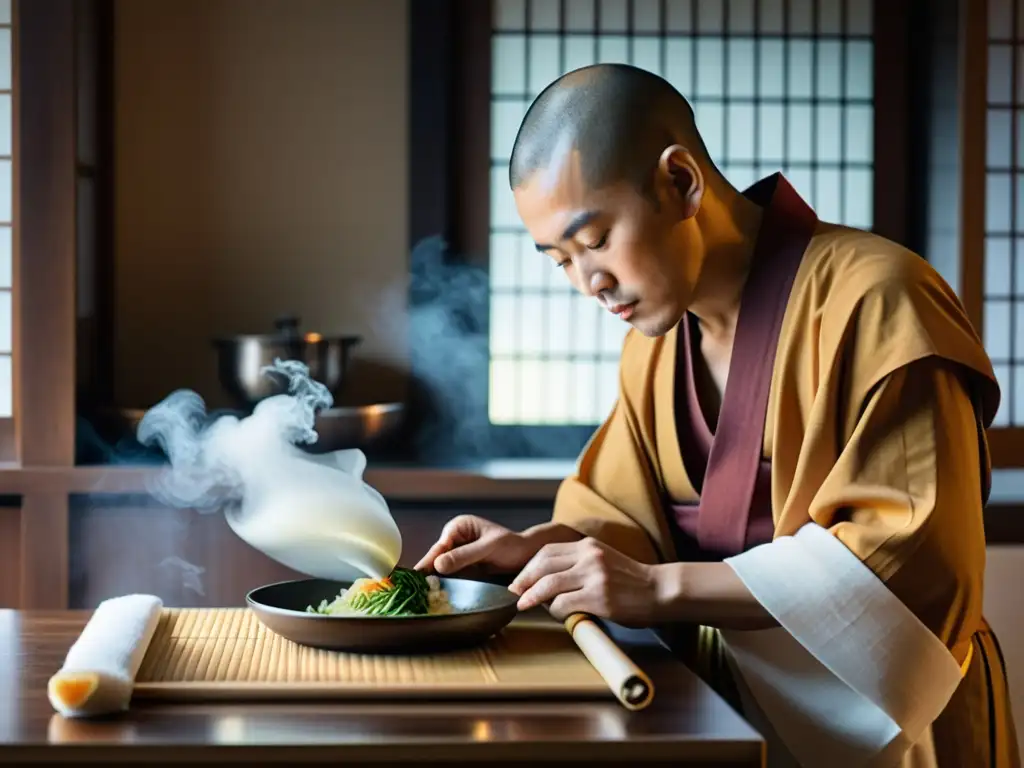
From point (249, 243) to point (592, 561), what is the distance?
2.21 meters

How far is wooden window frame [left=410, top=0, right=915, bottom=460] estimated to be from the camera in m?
3.49

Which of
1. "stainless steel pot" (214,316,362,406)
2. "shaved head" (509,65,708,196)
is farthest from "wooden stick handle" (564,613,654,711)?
"stainless steel pot" (214,316,362,406)

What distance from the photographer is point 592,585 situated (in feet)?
5.50

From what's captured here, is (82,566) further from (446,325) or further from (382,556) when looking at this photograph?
(382,556)

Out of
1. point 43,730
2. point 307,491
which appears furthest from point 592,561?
point 43,730

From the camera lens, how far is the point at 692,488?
2.08m

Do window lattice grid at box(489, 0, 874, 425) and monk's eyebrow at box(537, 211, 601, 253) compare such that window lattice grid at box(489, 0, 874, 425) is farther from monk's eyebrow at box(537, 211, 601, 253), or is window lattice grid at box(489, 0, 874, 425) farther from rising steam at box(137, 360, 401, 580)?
monk's eyebrow at box(537, 211, 601, 253)

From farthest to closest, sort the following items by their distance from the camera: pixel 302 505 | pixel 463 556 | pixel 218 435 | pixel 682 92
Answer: pixel 682 92
pixel 218 435
pixel 463 556
pixel 302 505

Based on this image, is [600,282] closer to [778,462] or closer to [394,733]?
[778,462]

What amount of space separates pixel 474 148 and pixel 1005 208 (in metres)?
1.49

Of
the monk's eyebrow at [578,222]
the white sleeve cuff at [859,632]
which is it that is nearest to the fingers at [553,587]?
the white sleeve cuff at [859,632]

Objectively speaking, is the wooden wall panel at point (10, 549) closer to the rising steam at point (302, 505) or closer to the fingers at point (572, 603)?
the rising steam at point (302, 505)

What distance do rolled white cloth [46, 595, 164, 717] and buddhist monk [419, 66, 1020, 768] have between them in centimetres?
49

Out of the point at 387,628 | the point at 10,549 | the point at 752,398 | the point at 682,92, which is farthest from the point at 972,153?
the point at 10,549
